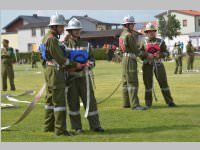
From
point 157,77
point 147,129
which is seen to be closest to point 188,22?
point 157,77

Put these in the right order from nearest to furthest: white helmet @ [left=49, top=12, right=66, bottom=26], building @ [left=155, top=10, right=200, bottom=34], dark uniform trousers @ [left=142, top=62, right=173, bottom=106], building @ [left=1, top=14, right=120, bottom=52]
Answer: white helmet @ [left=49, top=12, right=66, bottom=26] < dark uniform trousers @ [left=142, top=62, right=173, bottom=106] < building @ [left=155, top=10, right=200, bottom=34] < building @ [left=1, top=14, right=120, bottom=52]

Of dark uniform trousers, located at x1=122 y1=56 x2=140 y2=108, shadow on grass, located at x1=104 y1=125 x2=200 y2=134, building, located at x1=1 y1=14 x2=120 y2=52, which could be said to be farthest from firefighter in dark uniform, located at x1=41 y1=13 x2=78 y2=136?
building, located at x1=1 y1=14 x2=120 y2=52

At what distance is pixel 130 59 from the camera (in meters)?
12.3

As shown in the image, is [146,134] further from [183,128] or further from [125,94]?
[125,94]

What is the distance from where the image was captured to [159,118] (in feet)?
35.8

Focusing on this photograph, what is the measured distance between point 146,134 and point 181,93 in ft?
25.3

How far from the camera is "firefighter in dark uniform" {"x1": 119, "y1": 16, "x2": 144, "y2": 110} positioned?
12.1 metres

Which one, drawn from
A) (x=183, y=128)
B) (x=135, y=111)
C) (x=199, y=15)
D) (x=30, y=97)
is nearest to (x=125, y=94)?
(x=135, y=111)

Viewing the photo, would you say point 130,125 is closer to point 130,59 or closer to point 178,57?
point 130,59

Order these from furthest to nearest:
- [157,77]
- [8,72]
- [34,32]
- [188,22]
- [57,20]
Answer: [34,32] → [188,22] → [8,72] → [157,77] → [57,20]

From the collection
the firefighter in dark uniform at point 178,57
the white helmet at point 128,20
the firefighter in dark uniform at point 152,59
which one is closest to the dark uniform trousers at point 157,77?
the firefighter in dark uniform at point 152,59

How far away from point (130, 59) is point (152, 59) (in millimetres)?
695

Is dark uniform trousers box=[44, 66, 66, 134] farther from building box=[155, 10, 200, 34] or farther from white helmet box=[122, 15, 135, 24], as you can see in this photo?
building box=[155, 10, 200, 34]

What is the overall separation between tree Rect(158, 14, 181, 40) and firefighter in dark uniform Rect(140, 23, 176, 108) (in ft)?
152
